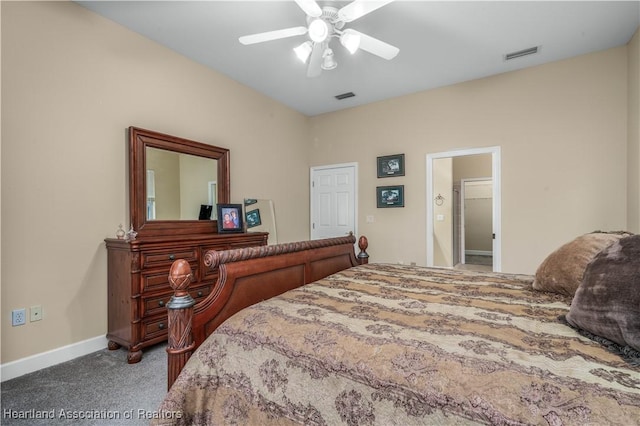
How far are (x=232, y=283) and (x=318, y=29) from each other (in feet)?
6.05

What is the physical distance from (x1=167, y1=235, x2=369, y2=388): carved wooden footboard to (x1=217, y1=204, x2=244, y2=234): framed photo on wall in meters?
1.68

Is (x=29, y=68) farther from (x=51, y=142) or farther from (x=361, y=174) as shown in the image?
(x=361, y=174)

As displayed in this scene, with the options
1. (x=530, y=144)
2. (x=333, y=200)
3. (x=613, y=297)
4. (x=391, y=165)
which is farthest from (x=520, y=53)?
(x=613, y=297)

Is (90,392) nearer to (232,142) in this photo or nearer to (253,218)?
(253,218)

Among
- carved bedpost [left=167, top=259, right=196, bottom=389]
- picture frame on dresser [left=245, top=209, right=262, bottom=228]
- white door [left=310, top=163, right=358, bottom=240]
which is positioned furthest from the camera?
white door [left=310, top=163, right=358, bottom=240]

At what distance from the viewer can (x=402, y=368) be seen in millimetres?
928

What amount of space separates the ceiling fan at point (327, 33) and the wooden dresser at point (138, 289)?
6.03 ft

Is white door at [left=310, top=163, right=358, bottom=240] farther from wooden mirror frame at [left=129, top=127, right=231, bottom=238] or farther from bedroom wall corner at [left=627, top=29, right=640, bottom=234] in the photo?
bedroom wall corner at [left=627, top=29, right=640, bottom=234]

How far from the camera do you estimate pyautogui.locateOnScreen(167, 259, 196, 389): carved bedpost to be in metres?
1.26

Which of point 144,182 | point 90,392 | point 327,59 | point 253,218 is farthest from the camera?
point 253,218

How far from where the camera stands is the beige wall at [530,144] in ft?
10.6

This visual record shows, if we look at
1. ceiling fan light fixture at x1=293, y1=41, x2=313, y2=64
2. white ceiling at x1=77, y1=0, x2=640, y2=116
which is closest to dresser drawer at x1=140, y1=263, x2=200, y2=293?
ceiling fan light fixture at x1=293, y1=41, x2=313, y2=64

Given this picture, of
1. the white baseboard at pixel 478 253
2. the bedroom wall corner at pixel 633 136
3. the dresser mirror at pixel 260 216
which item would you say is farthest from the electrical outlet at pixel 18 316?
the white baseboard at pixel 478 253

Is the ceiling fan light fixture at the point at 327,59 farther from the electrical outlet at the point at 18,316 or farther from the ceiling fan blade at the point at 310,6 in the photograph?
the electrical outlet at the point at 18,316
